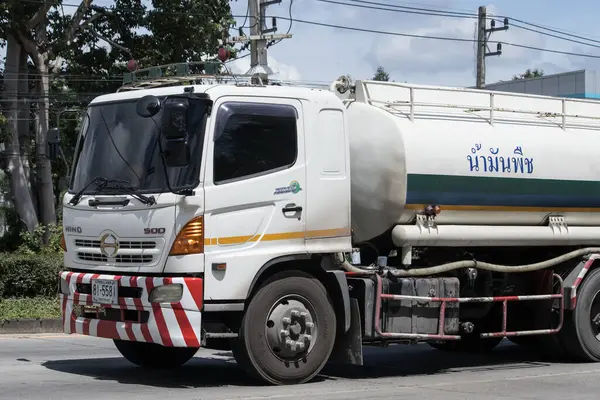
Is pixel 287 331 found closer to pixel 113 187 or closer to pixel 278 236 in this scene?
pixel 278 236

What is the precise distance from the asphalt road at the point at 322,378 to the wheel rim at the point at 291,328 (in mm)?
347

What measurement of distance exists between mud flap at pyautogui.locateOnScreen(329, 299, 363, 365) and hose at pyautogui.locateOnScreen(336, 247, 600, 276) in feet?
1.47

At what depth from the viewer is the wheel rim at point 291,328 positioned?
931cm

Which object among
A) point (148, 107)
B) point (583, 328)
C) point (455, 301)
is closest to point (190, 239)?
point (148, 107)

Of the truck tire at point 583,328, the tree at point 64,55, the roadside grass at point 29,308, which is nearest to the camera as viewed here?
the truck tire at point 583,328

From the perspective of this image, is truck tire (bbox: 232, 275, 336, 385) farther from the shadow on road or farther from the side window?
the side window

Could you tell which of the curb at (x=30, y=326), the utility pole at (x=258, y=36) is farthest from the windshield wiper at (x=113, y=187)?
the utility pole at (x=258, y=36)

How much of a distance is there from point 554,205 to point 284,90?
12.6ft

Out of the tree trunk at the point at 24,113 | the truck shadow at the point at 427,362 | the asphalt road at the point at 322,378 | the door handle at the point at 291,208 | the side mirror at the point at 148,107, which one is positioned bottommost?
the truck shadow at the point at 427,362

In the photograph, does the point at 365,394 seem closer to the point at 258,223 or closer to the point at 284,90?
the point at 258,223

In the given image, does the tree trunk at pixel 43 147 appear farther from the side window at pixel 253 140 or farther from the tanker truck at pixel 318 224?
the side window at pixel 253 140

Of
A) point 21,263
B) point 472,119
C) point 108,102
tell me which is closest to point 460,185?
point 472,119

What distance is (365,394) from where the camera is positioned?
29.7 ft

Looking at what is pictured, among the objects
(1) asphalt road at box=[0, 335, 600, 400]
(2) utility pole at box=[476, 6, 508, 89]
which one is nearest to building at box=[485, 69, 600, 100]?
(2) utility pole at box=[476, 6, 508, 89]
